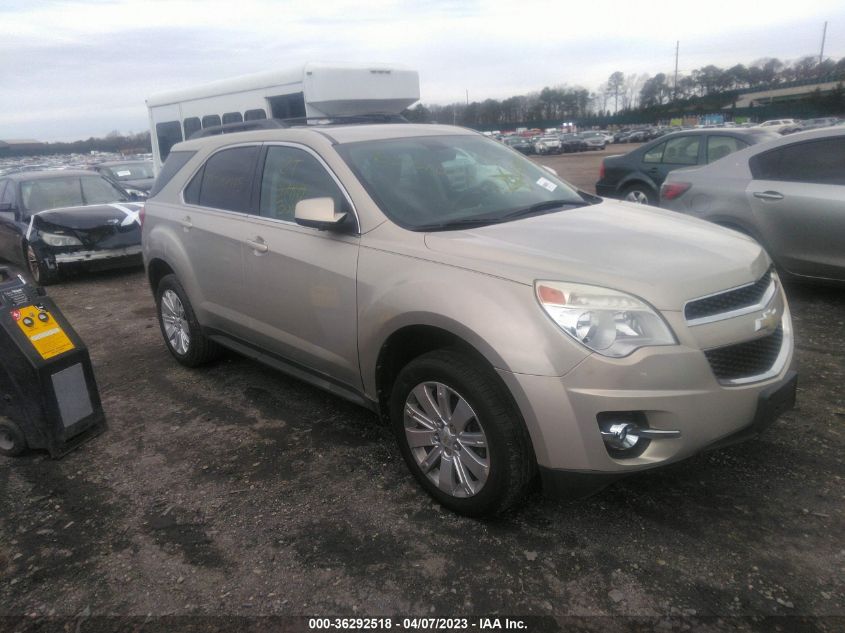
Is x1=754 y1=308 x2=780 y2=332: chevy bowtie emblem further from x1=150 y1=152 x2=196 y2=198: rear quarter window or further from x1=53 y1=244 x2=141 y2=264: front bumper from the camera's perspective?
x1=53 y1=244 x2=141 y2=264: front bumper

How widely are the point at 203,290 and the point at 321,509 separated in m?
2.04

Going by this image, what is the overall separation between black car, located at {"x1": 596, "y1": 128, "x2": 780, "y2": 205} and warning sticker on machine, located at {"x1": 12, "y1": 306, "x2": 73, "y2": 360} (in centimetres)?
782

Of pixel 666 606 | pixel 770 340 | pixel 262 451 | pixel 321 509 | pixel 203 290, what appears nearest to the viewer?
pixel 666 606

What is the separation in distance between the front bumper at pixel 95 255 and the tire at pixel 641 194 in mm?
7142

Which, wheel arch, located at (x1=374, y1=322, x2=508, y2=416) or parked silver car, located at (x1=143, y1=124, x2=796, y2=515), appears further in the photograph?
wheel arch, located at (x1=374, y1=322, x2=508, y2=416)

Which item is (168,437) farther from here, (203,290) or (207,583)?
(207,583)

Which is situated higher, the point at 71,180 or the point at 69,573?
the point at 71,180

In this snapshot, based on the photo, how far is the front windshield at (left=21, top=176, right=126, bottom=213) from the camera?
31.0ft

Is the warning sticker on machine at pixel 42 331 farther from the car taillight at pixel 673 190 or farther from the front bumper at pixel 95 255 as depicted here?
the front bumper at pixel 95 255

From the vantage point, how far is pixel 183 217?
4.66 meters

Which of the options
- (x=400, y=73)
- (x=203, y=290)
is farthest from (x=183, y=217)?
(x=400, y=73)

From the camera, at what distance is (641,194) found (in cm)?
966

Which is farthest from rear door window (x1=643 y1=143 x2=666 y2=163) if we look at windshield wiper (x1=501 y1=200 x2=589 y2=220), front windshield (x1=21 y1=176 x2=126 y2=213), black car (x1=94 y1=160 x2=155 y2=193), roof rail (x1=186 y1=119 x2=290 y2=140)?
black car (x1=94 y1=160 x2=155 y2=193)

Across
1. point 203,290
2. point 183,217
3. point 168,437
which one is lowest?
point 168,437
